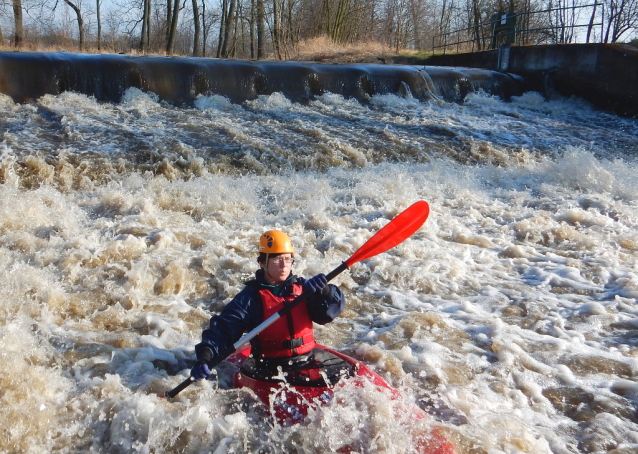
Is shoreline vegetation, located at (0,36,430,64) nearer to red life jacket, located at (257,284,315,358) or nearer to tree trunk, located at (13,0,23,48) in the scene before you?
tree trunk, located at (13,0,23,48)

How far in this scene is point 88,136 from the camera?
708 cm

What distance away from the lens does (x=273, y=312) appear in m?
2.81

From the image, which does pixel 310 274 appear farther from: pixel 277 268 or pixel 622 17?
pixel 622 17

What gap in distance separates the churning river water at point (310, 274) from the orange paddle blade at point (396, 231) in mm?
616

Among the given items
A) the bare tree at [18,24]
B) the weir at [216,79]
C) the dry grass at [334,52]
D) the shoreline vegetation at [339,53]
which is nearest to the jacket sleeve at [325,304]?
the weir at [216,79]

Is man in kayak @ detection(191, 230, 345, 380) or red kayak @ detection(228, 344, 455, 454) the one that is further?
man in kayak @ detection(191, 230, 345, 380)

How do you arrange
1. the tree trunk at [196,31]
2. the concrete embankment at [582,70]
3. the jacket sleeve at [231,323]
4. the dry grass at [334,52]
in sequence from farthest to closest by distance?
the tree trunk at [196,31]
the dry grass at [334,52]
the concrete embankment at [582,70]
the jacket sleeve at [231,323]

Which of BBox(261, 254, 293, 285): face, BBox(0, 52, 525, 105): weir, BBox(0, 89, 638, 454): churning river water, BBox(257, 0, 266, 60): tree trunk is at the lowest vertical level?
BBox(0, 89, 638, 454): churning river water

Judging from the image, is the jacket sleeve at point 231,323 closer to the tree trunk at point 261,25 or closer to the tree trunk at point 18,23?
the tree trunk at point 18,23

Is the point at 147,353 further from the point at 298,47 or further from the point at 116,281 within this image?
the point at 298,47

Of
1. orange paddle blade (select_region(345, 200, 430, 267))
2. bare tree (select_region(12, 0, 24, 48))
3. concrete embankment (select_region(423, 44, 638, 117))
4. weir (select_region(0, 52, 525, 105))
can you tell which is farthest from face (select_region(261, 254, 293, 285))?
bare tree (select_region(12, 0, 24, 48))

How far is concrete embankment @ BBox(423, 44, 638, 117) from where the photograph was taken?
11938mm

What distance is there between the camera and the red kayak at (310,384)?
7.97 feet

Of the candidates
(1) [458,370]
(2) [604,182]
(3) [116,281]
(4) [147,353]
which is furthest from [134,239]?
(2) [604,182]
